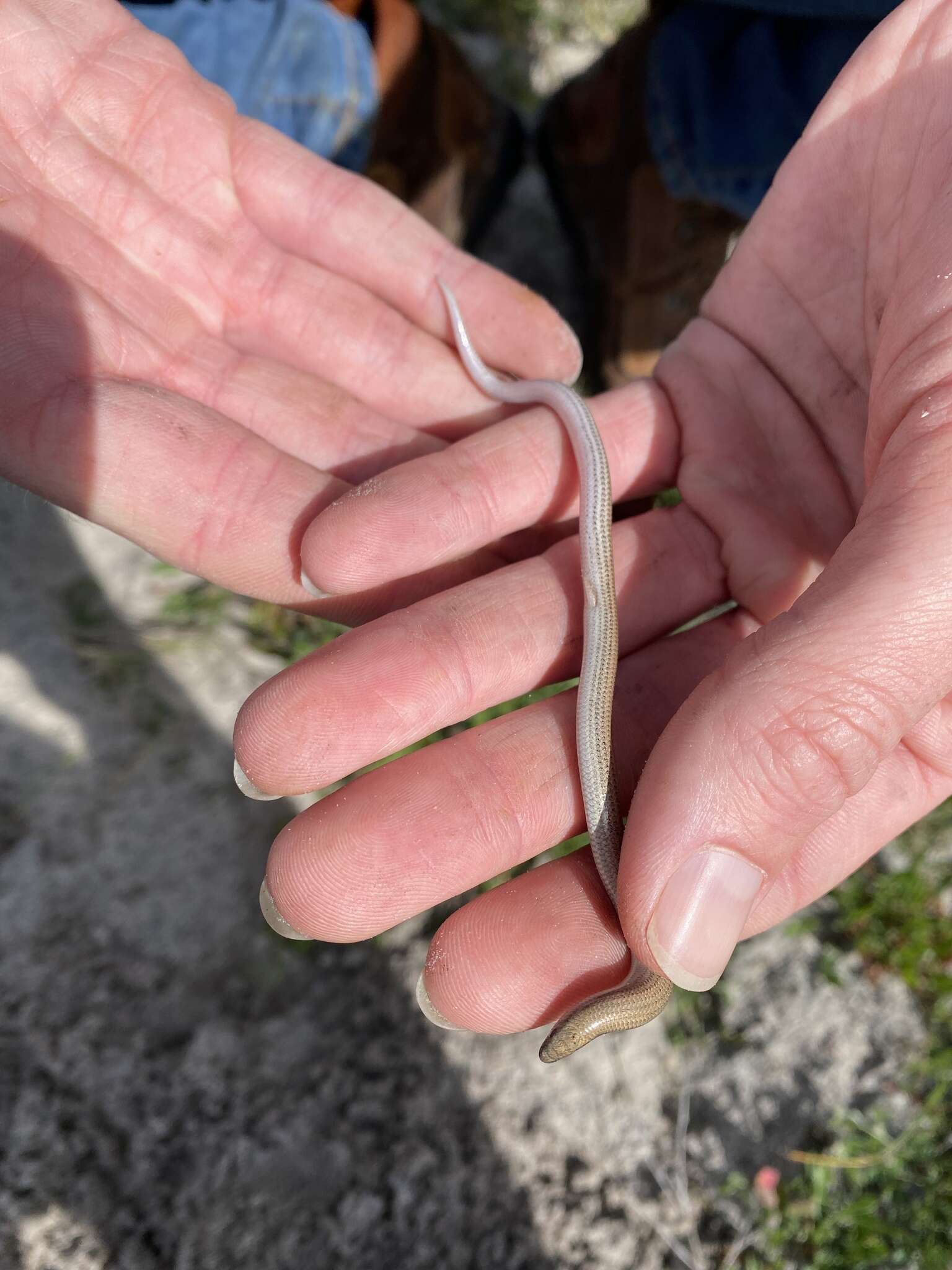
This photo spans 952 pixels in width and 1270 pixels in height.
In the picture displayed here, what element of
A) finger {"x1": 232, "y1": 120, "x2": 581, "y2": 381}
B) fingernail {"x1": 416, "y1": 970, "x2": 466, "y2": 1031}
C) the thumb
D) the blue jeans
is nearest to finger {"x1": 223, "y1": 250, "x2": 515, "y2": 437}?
finger {"x1": 232, "y1": 120, "x2": 581, "y2": 381}

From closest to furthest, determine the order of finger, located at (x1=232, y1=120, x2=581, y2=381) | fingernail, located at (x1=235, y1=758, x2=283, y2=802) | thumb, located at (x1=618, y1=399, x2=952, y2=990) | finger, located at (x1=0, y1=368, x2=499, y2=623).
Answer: thumb, located at (x1=618, y1=399, x2=952, y2=990) → fingernail, located at (x1=235, y1=758, x2=283, y2=802) → finger, located at (x1=0, y1=368, x2=499, y2=623) → finger, located at (x1=232, y1=120, x2=581, y2=381)

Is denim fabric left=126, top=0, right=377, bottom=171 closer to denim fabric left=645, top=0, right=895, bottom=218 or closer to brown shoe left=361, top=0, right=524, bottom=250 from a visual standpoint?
brown shoe left=361, top=0, right=524, bottom=250

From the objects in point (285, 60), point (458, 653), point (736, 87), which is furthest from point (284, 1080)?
point (736, 87)

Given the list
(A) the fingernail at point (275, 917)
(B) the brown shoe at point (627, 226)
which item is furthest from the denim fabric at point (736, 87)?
(A) the fingernail at point (275, 917)

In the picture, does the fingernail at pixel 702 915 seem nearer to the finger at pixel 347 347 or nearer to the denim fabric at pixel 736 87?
the finger at pixel 347 347

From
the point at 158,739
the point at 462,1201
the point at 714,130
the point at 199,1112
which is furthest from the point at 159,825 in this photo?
the point at 714,130
